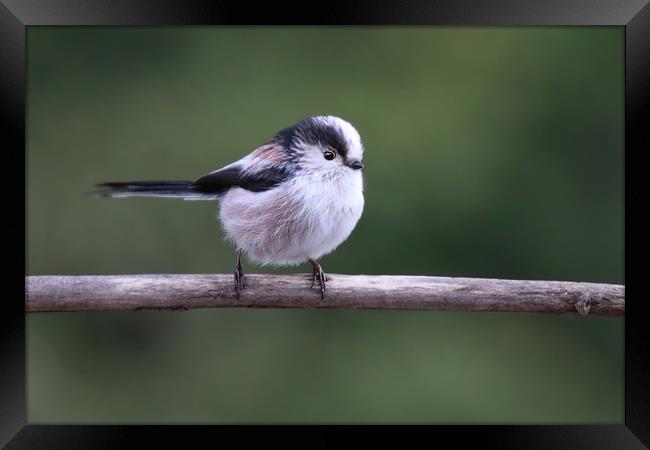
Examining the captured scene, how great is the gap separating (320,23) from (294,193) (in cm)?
55

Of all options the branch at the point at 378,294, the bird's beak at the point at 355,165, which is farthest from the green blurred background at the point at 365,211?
the bird's beak at the point at 355,165

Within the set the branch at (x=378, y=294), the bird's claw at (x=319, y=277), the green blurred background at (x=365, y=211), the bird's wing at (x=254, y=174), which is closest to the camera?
the branch at (x=378, y=294)

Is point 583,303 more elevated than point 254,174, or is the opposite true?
point 254,174

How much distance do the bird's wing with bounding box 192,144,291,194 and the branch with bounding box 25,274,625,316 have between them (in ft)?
1.28

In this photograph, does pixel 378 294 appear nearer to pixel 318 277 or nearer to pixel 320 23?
pixel 318 277

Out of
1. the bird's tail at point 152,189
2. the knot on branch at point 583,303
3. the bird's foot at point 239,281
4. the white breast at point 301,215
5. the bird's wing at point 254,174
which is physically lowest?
the knot on branch at point 583,303

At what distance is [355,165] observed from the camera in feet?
7.47

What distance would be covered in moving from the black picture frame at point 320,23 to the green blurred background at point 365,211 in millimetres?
281

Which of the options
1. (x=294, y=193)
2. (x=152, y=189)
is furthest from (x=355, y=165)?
(x=152, y=189)

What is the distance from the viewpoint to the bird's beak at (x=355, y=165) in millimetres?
2273

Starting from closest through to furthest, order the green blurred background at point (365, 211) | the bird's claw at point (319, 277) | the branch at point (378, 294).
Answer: the branch at point (378, 294)
the bird's claw at point (319, 277)
the green blurred background at point (365, 211)

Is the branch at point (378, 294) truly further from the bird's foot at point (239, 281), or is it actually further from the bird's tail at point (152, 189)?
the bird's tail at point (152, 189)

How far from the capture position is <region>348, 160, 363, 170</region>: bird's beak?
227cm

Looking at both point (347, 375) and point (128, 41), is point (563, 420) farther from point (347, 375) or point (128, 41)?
point (128, 41)
